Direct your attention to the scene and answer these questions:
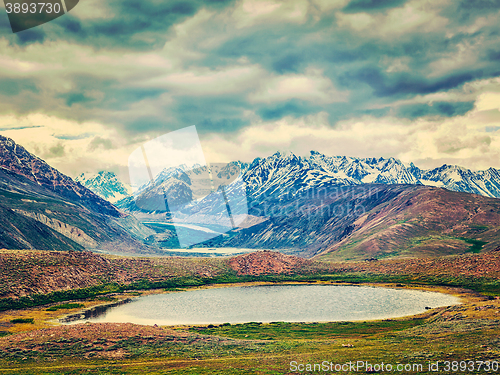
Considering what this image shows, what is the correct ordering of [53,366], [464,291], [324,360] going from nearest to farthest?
[324,360] < [53,366] < [464,291]

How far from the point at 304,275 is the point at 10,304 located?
12241 centimetres

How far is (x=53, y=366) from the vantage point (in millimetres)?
50781

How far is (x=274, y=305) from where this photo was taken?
114062 mm

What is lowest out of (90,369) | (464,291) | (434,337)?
(464,291)

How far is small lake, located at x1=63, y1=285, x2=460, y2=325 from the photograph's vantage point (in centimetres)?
9562

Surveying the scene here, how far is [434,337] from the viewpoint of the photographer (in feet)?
192

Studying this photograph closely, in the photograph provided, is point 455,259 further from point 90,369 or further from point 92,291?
point 90,369

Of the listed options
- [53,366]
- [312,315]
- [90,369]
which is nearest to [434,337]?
[312,315]

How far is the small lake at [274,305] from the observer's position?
95625mm

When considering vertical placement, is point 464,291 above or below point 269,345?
below

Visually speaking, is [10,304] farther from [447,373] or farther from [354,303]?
[447,373]

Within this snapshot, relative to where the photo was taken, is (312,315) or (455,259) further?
(455,259)

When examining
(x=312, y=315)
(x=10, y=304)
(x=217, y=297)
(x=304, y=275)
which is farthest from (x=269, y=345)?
(x=304, y=275)

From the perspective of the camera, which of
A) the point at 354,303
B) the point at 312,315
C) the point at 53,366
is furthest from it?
the point at 354,303
